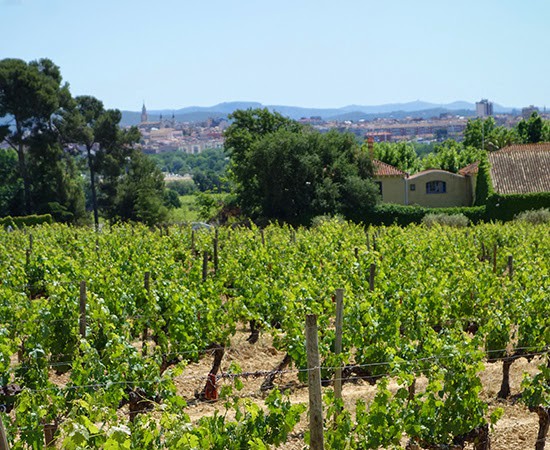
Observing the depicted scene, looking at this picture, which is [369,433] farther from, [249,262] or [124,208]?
[124,208]

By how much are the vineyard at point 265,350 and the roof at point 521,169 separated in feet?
62.6

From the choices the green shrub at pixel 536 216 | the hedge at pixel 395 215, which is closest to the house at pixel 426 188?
the hedge at pixel 395 215

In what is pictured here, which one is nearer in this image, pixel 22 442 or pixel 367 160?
pixel 22 442

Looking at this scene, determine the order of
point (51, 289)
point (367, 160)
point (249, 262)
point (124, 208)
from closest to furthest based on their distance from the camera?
point (51, 289), point (249, 262), point (367, 160), point (124, 208)

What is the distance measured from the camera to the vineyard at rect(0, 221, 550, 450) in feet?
24.4

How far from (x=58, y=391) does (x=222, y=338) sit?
12.4ft

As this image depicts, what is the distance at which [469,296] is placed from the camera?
12820mm

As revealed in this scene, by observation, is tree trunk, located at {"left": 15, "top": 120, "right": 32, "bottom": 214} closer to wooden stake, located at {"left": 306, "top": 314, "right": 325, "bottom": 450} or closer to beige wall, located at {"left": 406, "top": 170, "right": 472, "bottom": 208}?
beige wall, located at {"left": 406, "top": 170, "right": 472, "bottom": 208}

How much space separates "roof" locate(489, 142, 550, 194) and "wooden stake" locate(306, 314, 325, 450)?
103 feet

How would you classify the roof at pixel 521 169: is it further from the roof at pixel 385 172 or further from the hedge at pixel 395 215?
the roof at pixel 385 172

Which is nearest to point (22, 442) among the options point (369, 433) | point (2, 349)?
point (2, 349)

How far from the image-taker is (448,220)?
115 ft

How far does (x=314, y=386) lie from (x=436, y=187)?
117 ft

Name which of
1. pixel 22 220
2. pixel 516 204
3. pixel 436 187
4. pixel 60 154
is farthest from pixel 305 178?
pixel 60 154
